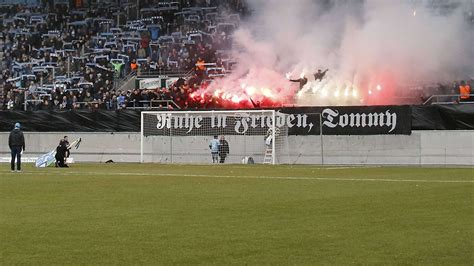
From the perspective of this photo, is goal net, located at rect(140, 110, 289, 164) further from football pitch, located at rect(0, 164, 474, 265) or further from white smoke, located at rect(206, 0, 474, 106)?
football pitch, located at rect(0, 164, 474, 265)

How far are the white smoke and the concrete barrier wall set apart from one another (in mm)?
6264

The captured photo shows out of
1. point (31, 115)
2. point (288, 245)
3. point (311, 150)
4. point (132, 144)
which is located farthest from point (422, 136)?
point (288, 245)

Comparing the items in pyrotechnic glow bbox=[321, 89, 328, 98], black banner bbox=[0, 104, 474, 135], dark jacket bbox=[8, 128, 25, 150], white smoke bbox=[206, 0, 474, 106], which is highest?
white smoke bbox=[206, 0, 474, 106]

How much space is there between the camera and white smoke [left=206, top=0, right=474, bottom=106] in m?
44.2

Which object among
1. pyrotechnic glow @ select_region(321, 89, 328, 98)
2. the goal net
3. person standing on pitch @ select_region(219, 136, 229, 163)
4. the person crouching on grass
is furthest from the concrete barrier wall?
the person crouching on grass

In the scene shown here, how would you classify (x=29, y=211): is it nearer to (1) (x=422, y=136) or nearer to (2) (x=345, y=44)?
(1) (x=422, y=136)

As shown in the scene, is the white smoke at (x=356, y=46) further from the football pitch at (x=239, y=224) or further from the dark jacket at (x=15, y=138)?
the football pitch at (x=239, y=224)

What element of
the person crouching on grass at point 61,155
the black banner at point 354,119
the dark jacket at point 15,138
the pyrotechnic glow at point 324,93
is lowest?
the person crouching on grass at point 61,155

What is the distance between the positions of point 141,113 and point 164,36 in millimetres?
14106

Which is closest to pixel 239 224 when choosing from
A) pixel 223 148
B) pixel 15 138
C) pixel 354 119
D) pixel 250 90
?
pixel 15 138

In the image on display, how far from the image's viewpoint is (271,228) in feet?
39.2

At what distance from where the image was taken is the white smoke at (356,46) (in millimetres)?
44188

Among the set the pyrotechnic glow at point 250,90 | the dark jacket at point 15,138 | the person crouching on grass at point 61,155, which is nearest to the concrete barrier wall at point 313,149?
the pyrotechnic glow at point 250,90

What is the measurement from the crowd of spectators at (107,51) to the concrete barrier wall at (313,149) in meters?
3.55
